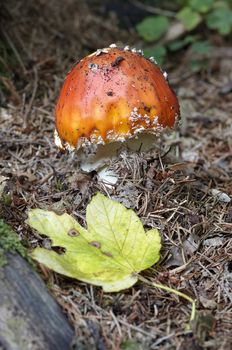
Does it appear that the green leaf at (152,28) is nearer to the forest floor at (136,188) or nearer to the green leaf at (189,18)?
the green leaf at (189,18)

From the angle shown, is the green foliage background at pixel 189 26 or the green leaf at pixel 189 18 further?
the green leaf at pixel 189 18

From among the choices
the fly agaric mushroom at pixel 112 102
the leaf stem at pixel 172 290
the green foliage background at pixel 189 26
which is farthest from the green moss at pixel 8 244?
the green foliage background at pixel 189 26

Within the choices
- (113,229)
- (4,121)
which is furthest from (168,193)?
(4,121)

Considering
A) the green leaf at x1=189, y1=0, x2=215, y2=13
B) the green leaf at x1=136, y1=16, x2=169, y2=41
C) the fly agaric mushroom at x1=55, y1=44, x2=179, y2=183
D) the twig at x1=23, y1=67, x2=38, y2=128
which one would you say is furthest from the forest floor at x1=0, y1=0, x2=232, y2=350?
the green leaf at x1=189, y1=0, x2=215, y2=13

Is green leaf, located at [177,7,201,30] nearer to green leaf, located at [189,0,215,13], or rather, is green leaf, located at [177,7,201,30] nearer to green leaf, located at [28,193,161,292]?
green leaf, located at [189,0,215,13]

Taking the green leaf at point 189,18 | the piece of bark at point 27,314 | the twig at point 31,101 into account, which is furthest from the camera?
the green leaf at point 189,18

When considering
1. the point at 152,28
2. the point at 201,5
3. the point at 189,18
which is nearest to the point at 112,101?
the point at 152,28

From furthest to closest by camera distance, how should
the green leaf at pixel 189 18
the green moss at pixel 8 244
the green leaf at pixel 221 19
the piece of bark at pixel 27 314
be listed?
1. the green leaf at pixel 189 18
2. the green leaf at pixel 221 19
3. the green moss at pixel 8 244
4. the piece of bark at pixel 27 314
